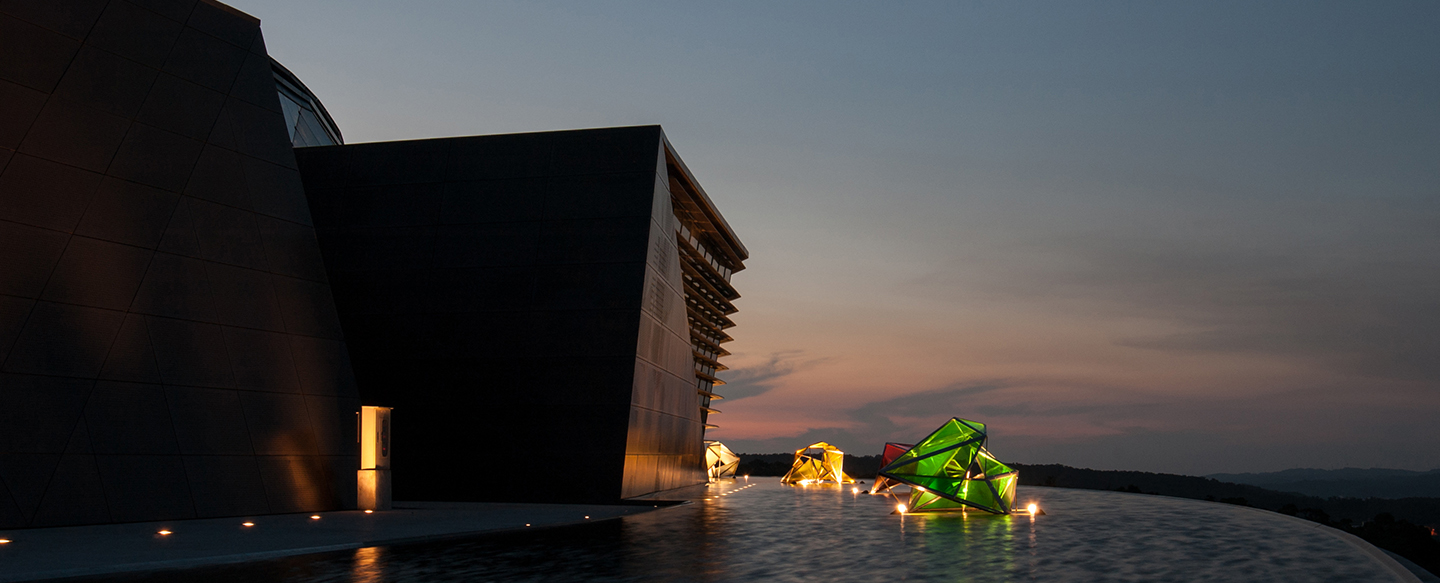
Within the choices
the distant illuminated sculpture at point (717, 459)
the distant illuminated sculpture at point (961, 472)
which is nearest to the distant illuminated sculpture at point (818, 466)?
the distant illuminated sculpture at point (717, 459)

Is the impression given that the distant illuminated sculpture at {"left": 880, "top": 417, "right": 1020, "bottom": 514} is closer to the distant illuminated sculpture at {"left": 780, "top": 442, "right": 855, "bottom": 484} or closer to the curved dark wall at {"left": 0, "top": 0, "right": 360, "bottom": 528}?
A: the curved dark wall at {"left": 0, "top": 0, "right": 360, "bottom": 528}

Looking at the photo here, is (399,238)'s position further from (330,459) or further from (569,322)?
(330,459)

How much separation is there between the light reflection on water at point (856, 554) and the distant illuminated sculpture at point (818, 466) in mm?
30205

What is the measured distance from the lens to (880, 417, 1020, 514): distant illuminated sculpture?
22.4 metres

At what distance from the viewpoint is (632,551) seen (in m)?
13.4

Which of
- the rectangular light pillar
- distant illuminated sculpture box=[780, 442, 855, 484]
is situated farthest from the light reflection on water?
distant illuminated sculpture box=[780, 442, 855, 484]

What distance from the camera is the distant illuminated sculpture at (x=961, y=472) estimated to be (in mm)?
22375

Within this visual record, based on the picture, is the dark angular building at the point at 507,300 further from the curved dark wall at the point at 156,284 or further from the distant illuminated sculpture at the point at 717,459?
the distant illuminated sculpture at the point at 717,459

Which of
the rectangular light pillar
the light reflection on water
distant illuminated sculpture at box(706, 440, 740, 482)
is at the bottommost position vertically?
the light reflection on water

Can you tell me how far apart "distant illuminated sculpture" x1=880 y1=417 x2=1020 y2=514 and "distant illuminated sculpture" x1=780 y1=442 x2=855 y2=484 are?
2761 centimetres

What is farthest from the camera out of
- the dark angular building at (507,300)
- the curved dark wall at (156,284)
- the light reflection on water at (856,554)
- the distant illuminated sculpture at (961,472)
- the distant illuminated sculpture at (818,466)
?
the distant illuminated sculpture at (818,466)

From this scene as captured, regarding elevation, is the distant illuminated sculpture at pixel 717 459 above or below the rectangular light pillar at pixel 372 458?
above

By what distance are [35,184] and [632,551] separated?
12.9 m

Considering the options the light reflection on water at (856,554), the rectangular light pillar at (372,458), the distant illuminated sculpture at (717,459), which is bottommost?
the light reflection on water at (856,554)
